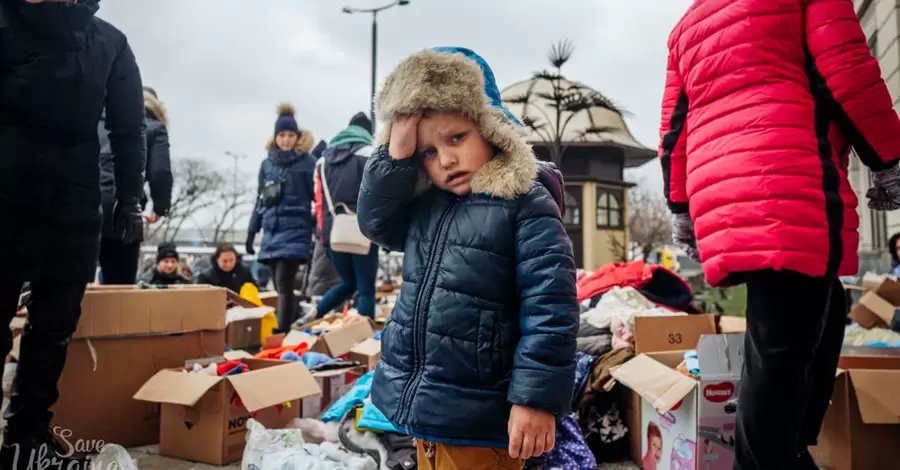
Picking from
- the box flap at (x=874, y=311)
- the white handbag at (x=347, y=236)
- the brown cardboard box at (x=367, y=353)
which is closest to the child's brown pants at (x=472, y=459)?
the brown cardboard box at (x=367, y=353)

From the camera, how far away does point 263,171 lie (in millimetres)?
4969

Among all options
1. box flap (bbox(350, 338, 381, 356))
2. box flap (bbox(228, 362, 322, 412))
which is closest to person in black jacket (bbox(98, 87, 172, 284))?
box flap (bbox(228, 362, 322, 412))

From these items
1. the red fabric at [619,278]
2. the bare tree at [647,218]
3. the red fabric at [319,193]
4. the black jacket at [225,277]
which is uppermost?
the bare tree at [647,218]

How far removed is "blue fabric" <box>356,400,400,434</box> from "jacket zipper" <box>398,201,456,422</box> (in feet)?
3.50

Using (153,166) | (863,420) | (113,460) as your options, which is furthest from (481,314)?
(153,166)

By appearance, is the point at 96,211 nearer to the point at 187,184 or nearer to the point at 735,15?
the point at 735,15

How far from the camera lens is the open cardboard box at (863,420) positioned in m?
2.13

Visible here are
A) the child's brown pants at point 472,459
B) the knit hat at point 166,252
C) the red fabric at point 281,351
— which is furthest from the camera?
the knit hat at point 166,252

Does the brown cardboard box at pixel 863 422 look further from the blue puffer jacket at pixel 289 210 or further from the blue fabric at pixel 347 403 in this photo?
the blue puffer jacket at pixel 289 210

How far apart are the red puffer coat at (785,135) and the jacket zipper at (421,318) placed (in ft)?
2.42

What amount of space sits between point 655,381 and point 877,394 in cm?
77

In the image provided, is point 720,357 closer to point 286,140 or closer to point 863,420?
point 863,420

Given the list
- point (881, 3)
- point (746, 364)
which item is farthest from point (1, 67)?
point (881, 3)

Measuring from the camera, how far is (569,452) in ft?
7.80
